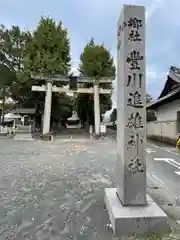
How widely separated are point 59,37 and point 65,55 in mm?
1896

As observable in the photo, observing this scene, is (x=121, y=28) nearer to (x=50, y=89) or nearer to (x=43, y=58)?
(x=50, y=89)

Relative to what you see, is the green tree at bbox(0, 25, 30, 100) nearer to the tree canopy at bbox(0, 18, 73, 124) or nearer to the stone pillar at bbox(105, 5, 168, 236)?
the tree canopy at bbox(0, 18, 73, 124)

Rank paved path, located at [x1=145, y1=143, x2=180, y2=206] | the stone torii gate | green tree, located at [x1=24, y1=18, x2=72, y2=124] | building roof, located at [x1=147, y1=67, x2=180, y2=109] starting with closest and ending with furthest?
paved path, located at [x1=145, y1=143, x2=180, y2=206], building roof, located at [x1=147, y1=67, x2=180, y2=109], the stone torii gate, green tree, located at [x1=24, y1=18, x2=72, y2=124]

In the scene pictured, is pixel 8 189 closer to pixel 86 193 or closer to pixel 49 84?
pixel 86 193

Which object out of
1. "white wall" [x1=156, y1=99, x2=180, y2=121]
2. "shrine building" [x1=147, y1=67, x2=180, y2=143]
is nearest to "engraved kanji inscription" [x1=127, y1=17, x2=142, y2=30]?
"shrine building" [x1=147, y1=67, x2=180, y2=143]

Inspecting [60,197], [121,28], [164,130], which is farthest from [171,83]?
[121,28]

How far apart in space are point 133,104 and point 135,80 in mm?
367

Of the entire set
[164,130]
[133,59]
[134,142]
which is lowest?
[134,142]

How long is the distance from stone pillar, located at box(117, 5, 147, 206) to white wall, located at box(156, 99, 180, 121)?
16.2 metres

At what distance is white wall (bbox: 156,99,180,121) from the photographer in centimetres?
1995

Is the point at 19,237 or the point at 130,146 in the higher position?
the point at 130,146

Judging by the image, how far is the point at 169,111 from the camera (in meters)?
21.8

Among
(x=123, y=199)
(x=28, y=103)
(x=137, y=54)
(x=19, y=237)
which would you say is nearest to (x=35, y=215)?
(x=19, y=237)

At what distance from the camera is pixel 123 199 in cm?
401
